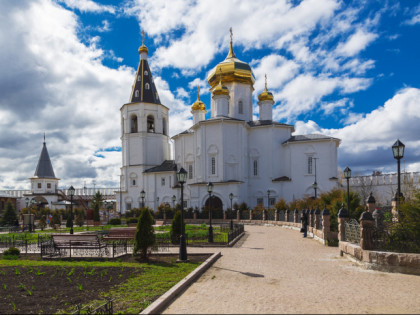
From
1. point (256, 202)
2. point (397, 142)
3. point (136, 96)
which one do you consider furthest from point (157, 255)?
point (136, 96)

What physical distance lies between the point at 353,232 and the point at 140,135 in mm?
39844

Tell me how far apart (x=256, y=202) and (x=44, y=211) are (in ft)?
94.2

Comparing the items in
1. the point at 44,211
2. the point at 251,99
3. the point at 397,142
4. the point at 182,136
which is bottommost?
the point at 44,211

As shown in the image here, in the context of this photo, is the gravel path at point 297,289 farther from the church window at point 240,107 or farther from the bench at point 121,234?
the church window at point 240,107

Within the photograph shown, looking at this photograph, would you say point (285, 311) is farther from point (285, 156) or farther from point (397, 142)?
point (285, 156)

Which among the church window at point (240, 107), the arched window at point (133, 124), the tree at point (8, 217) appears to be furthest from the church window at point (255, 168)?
the tree at point (8, 217)

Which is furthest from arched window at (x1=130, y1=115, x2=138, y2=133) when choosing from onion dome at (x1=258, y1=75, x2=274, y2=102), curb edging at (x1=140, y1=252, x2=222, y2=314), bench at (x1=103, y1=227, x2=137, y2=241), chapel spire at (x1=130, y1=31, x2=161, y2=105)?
curb edging at (x1=140, y1=252, x2=222, y2=314)

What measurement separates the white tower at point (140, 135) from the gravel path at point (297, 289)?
38363 millimetres

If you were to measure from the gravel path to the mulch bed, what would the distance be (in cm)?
194

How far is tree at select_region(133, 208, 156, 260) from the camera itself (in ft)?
34.4

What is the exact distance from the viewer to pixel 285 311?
18.2 ft

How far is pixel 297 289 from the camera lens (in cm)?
698

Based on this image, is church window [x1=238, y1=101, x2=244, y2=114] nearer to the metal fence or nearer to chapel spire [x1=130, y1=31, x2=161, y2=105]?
chapel spire [x1=130, y1=31, x2=161, y2=105]

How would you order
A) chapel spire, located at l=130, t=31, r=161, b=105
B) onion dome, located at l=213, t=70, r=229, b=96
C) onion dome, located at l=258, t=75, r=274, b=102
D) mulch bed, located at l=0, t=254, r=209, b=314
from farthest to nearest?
chapel spire, located at l=130, t=31, r=161, b=105
onion dome, located at l=258, t=75, r=274, b=102
onion dome, located at l=213, t=70, r=229, b=96
mulch bed, located at l=0, t=254, r=209, b=314
